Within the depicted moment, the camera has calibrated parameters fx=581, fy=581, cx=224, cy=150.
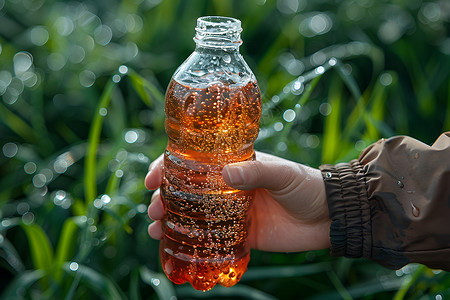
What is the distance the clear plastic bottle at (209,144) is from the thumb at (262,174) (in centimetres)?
8

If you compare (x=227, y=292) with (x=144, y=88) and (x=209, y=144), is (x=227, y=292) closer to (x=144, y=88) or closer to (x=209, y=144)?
(x=209, y=144)

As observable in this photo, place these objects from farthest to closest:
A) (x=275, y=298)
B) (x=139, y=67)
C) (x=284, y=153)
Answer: (x=139, y=67)
(x=284, y=153)
(x=275, y=298)

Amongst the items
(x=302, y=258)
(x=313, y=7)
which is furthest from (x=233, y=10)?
(x=302, y=258)

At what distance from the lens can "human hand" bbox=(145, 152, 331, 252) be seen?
167cm

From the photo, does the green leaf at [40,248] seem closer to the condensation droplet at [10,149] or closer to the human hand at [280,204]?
the human hand at [280,204]

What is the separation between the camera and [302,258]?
2.26 metres

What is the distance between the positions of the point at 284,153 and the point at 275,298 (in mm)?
578

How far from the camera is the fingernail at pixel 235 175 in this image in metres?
1.61

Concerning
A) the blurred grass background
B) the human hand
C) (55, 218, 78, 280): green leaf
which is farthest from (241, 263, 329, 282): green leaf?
(55, 218, 78, 280): green leaf

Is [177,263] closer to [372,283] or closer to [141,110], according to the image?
[372,283]

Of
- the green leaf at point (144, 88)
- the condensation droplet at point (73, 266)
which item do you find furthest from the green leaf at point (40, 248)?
the green leaf at point (144, 88)

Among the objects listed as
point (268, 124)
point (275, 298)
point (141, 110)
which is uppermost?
point (268, 124)

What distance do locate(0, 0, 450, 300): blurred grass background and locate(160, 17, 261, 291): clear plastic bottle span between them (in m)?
0.28

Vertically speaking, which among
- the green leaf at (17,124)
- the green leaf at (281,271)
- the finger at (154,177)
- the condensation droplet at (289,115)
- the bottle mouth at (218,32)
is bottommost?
the green leaf at (281,271)
